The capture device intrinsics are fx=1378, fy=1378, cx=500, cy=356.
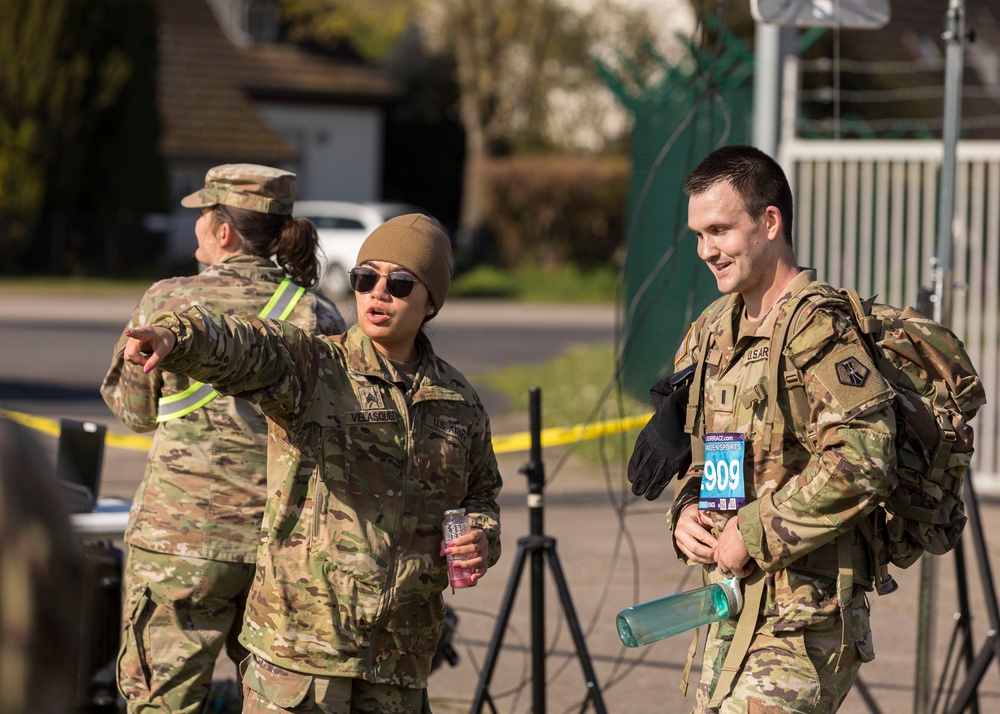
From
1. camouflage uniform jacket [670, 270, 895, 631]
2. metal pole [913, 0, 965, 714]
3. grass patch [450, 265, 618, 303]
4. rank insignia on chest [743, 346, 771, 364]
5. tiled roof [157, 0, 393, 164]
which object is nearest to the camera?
camouflage uniform jacket [670, 270, 895, 631]

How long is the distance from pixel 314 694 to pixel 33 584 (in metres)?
2.24

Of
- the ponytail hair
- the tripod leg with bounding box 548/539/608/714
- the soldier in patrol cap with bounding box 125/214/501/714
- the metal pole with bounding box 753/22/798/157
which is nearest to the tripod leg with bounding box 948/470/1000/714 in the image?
the tripod leg with bounding box 548/539/608/714

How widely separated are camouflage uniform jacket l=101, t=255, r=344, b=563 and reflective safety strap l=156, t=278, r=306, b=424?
2cm

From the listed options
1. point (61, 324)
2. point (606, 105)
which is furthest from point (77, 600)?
point (606, 105)

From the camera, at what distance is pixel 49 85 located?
26.5 m

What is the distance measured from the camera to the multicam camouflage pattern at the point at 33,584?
1.11 meters

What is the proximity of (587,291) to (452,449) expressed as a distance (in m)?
26.7

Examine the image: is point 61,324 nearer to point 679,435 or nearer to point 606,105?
point 679,435

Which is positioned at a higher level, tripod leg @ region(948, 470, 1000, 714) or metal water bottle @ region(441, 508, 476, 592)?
metal water bottle @ region(441, 508, 476, 592)

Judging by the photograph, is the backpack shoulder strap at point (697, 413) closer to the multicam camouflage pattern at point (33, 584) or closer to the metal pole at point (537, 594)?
the metal pole at point (537, 594)

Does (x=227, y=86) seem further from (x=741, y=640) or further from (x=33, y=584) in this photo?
(x=33, y=584)

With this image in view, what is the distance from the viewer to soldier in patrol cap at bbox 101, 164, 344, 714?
394cm

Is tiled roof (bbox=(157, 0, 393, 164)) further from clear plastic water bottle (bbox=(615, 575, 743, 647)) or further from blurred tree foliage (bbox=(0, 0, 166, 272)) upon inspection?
clear plastic water bottle (bbox=(615, 575, 743, 647))

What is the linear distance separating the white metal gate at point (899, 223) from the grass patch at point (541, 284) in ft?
64.4
